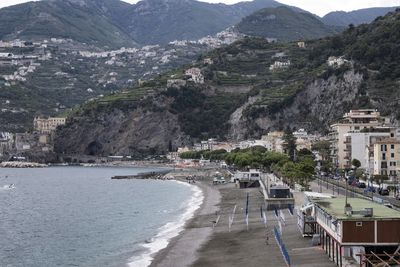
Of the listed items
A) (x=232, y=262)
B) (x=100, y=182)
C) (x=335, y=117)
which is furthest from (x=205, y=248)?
(x=335, y=117)

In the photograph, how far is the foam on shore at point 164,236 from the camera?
48.9m

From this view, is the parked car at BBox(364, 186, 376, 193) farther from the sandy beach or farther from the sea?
the sea

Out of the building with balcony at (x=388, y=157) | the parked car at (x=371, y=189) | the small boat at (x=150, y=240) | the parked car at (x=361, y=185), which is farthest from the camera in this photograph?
the building with balcony at (x=388, y=157)

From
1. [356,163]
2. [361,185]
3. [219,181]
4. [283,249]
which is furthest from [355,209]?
[219,181]

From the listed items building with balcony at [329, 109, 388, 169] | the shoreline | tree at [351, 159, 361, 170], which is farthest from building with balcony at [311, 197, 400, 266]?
building with balcony at [329, 109, 388, 169]

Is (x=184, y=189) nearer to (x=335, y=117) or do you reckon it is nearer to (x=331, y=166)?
(x=331, y=166)

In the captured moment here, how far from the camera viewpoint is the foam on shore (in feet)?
160

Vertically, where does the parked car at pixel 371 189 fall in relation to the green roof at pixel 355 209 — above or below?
below

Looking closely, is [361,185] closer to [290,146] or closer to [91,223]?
[91,223]

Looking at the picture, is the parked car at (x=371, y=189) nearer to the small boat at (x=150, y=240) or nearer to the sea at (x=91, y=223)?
the sea at (x=91, y=223)

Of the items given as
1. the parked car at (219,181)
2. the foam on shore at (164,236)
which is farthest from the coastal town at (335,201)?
the foam on shore at (164,236)

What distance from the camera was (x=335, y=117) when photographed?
18225 cm

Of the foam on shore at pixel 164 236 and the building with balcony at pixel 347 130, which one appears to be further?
the building with balcony at pixel 347 130

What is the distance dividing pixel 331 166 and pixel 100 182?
1991 inches
